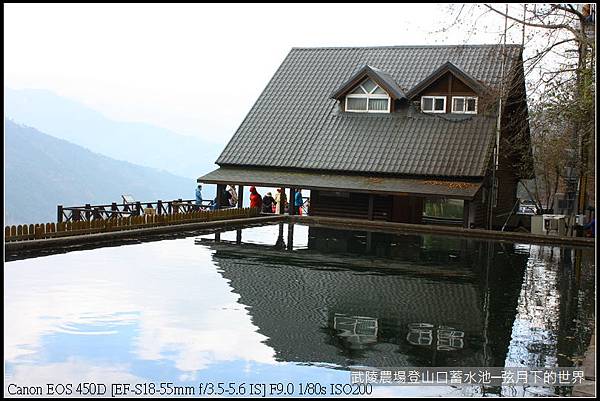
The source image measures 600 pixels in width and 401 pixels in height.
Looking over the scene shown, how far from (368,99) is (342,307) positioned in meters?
21.0

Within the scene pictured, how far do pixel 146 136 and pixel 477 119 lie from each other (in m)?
174

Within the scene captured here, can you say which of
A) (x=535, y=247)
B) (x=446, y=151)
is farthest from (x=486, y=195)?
(x=535, y=247)

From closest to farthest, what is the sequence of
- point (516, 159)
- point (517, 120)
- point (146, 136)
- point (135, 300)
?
point (135, 300) < point (517, 120) < point (516, 159) < point (146, 136)

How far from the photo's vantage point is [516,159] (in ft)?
116

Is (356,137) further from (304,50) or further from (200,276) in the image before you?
(200,276)

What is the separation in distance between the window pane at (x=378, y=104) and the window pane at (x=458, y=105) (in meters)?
2.73

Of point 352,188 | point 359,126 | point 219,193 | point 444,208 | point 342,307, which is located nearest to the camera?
point 342,307

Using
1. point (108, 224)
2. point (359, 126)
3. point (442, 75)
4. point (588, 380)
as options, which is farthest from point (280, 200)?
point (588, 380)

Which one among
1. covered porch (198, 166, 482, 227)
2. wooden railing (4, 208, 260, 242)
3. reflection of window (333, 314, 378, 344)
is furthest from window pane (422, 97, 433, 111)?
reflection of window (333, 314, 378, 344)

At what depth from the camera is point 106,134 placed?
192 m

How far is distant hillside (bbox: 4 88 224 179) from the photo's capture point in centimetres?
18262

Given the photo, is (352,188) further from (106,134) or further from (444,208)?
(106,134)

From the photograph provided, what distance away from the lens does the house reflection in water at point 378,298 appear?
373 inches

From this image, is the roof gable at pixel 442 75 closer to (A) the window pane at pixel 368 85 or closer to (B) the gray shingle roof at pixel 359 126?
(B) the gray shingle roof at pixel 359 126
